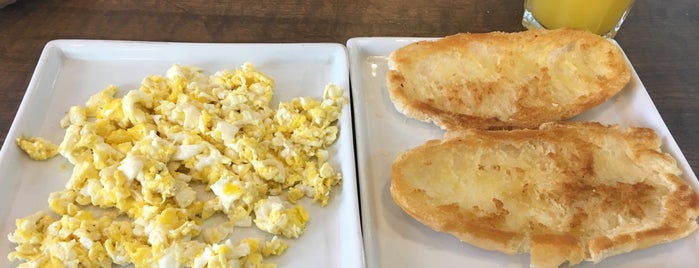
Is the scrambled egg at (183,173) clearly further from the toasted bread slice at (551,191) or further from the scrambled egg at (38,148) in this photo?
the toasted bread slice at (551,191)

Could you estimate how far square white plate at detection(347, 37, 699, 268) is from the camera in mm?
1210

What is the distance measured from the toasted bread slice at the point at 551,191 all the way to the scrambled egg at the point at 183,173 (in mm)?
232

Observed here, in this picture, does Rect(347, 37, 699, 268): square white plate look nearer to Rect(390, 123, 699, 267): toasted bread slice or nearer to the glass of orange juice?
Rect(390, 123, 699, 267): toasted bread slice

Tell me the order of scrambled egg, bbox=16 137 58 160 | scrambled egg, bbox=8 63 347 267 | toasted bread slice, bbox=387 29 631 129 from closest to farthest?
1. scrambled egg, bbox=8 63 347 267
2. scrambled egg, bbox=16 137 58 160
3. toasted bread slice, bbox=387 29 631 129

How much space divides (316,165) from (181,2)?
884mm

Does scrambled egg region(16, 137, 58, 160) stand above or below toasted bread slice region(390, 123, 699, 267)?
above

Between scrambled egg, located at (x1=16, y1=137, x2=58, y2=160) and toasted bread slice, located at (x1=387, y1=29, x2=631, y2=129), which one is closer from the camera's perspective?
scrambled egg, located at (x1=16, y1=137, x2=58, y2=160)

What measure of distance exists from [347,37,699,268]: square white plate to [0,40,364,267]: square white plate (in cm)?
4

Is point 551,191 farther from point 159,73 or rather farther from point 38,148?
point 38,148

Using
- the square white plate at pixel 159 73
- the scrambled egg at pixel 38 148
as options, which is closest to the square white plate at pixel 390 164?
the square white plate at pixel 159 73

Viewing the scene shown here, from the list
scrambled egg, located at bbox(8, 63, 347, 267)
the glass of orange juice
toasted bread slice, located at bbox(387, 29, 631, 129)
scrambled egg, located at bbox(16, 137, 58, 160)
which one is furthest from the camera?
the glass of orange juice

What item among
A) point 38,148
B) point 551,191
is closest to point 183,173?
point 38,148

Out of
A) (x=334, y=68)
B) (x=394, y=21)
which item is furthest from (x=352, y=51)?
(x=394, y=21)

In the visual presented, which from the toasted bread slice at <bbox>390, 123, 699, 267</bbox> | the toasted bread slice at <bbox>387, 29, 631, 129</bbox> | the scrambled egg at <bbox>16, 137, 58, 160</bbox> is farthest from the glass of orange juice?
the scrambled egg at <bbox>16, 137, 58, 160</bbox>
